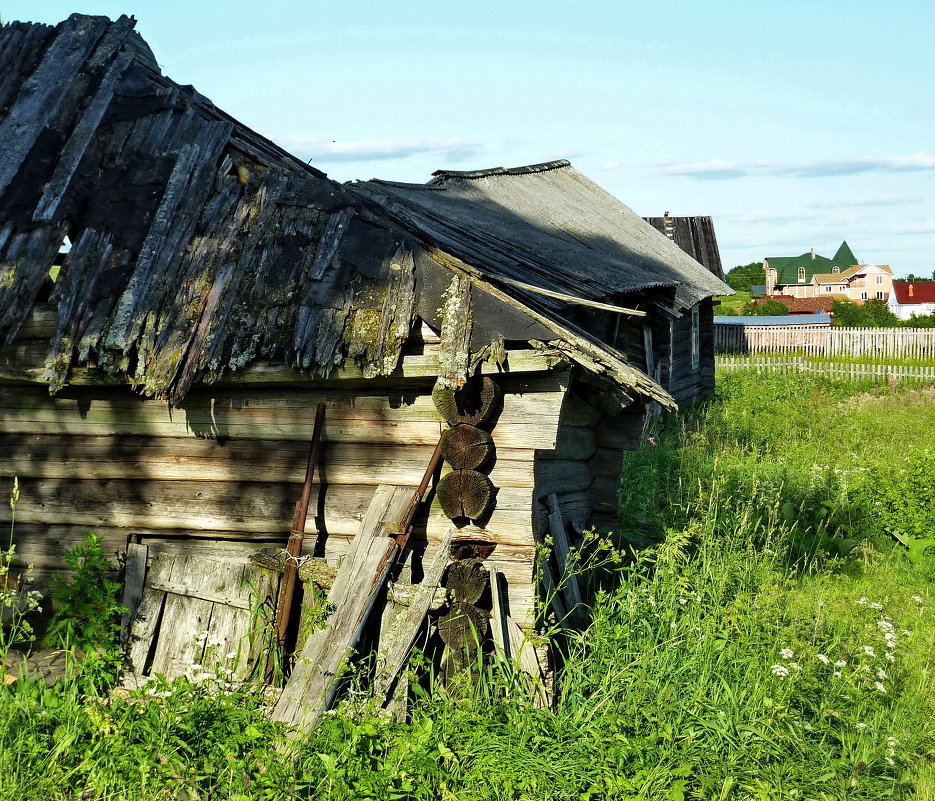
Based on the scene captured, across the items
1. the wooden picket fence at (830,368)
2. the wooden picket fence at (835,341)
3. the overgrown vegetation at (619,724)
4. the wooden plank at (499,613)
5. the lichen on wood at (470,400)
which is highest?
the wooden picket fence at (835,341)

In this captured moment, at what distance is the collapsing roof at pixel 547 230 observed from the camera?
310 inches

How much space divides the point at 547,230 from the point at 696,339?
367 inches

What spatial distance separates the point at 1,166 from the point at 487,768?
456 centimetres

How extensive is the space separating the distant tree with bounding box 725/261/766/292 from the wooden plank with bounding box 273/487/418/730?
290ft

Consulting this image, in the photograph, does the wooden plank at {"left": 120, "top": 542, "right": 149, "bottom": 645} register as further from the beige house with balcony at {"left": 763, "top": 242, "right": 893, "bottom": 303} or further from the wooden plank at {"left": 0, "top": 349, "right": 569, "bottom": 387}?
the beige house with balcony at {"left": 763, "top": 242, "right": 893, "bottom": 303}

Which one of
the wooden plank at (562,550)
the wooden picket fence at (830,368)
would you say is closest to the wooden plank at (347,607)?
the wooden plank at (562,550)

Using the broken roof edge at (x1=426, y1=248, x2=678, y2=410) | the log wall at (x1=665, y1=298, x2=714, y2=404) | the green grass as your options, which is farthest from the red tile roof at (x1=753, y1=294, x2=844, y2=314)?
the broken roof edge at (x1=426, y1=248, x2=678, y2=410)

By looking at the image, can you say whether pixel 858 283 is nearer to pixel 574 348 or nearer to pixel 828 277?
pixel 828 277

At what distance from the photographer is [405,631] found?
15.8 ft

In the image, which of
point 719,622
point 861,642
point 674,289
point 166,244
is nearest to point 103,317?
point 166,244

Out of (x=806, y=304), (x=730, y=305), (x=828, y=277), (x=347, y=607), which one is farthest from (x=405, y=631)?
(x=828, y=277)

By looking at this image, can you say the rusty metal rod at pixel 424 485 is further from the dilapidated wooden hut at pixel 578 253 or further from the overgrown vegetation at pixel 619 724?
the dilapidated wooden hut at pixel 578 253

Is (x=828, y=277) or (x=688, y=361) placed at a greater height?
(x=828, y=277)

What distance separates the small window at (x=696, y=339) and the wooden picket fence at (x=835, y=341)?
10969 mm
